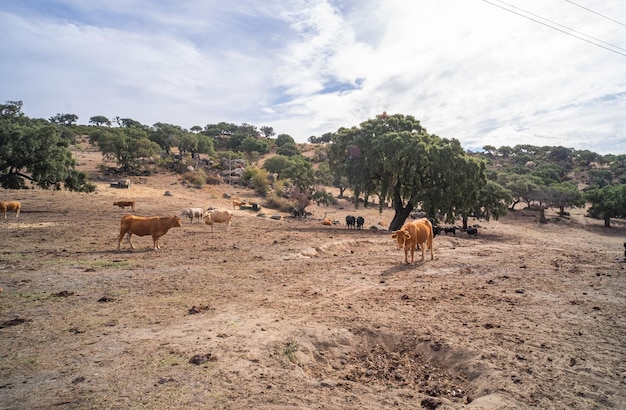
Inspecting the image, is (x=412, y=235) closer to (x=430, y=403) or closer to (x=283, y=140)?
(x=430, y=403)

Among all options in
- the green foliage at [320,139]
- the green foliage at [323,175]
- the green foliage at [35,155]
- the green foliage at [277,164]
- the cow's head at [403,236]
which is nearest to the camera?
the cow's head at [403,236]

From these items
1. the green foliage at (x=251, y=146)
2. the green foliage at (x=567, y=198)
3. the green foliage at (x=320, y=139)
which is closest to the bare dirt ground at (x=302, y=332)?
the green foliage at (x=567, y=198)

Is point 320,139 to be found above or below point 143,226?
above

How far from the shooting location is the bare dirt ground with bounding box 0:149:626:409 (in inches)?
189

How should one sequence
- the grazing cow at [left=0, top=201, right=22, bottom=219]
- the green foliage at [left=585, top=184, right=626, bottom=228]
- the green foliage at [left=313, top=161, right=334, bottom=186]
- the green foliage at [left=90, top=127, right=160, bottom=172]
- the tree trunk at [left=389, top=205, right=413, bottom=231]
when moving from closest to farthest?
the grazing cow at [left=0, top=201, right=22, bottom=219] → the tree trunk at [left=389, top=205, right=413, bottom=231] → the green foliage at [left=585, top=184, right=626, bottom=228] → the green foliage at [left=90, top=127, right=160, bottom=172] → the green foliage at [left=313, top=161, right=334, bottom=186]

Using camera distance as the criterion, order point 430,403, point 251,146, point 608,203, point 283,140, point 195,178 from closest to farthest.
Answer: point 430,403 → point 608,203 → point 195,178 → point 251,146 → point 283,140

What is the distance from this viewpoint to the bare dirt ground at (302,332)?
4793mm

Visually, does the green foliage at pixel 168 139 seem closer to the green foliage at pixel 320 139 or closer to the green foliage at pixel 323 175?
the green foliage at pixel 323 175

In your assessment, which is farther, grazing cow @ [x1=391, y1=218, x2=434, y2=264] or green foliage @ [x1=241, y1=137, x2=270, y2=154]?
green foliage @ [x1=241, y1=137, x2=270, y2=154]

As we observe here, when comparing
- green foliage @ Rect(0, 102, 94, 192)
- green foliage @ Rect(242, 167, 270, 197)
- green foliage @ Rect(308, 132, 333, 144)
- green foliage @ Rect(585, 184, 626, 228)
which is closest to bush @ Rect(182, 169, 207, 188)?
green foliage @ Rect(242, 167, 270, 197)

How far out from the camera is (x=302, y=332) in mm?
6602

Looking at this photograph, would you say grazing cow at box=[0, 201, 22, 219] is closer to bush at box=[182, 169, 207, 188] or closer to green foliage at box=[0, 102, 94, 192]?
green foliage at box=[0, 102, 94, 192]

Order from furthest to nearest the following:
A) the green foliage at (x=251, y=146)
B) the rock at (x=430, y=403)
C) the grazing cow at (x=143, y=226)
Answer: the green foliage at (x=251, y=146)
the grazing cow at (x=143, y=226)
the rock at (x=430, y=403)

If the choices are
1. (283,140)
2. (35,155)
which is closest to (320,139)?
(283,140)
